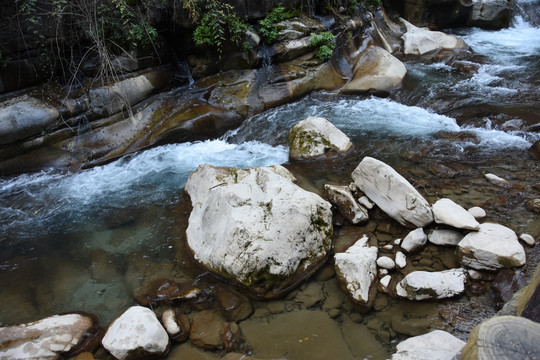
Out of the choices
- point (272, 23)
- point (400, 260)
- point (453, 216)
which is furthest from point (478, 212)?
point (272, 23)

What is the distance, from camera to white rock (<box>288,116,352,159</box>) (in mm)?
6180

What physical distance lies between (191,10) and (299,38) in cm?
270

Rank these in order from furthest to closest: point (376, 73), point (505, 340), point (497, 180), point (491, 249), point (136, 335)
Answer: point (376, 73)
point (497, 180)
point (491, 249)
point (136, 335)
point (505, 340)

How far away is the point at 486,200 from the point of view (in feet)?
15.8

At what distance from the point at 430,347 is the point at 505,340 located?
2.96 feet

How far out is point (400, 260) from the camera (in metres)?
4.02

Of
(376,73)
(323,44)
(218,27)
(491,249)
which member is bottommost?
(491,249)

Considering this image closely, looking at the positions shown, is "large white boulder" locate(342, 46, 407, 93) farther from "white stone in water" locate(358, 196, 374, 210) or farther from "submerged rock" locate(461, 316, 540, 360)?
"submerged rock" locate(461, 316, 540, 360)

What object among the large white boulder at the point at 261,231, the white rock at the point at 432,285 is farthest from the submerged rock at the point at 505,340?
the large white boulder at the point at 261,231

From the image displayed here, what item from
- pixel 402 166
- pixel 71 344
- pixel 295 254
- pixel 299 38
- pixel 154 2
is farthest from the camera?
pixel 299 38

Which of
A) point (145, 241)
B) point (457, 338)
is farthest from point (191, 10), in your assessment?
point (457, 338)

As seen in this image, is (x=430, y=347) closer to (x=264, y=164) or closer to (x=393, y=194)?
(x=393, y=194)

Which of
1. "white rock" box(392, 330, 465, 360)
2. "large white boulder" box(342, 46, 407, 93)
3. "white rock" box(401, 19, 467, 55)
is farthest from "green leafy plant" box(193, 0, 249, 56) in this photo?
"white rock" box(392, 330, 465, 360)

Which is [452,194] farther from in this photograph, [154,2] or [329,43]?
[154,2]
